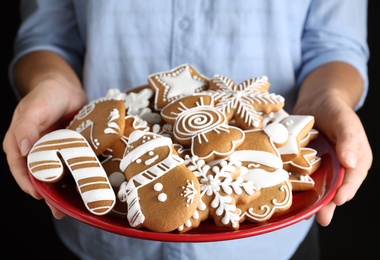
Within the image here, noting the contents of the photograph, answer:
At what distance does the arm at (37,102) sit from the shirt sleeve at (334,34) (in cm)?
46

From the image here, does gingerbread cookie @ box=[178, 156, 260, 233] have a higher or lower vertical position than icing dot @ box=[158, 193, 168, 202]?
lower

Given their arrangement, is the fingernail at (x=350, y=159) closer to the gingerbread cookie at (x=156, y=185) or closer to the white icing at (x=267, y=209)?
the white icing at (x=267, y=209)

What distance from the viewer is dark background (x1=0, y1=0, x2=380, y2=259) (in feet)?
4.45

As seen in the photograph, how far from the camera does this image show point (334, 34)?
1.04 meters

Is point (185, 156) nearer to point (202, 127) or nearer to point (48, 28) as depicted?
point (202, 127)

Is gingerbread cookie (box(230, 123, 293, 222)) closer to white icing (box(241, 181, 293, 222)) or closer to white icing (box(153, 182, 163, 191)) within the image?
white icing (box(241, 181, 293, 222))

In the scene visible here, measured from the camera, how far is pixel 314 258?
3.51 feet

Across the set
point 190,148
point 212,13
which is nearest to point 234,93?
point 190,148

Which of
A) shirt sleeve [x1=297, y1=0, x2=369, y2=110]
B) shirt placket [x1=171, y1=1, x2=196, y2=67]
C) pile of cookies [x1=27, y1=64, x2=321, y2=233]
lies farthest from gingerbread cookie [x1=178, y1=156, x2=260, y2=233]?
shirt sleeve [x1=297, y1=0, x2=369, y2=110]

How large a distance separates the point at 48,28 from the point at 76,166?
520mm

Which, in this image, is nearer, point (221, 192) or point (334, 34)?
point (221, 192)

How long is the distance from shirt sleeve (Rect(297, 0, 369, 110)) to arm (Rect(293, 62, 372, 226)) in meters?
0.02

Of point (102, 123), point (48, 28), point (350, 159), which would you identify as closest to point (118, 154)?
point (102, 123)

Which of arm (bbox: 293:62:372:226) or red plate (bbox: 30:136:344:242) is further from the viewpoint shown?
arm (bbox: 293:62:372:226)
